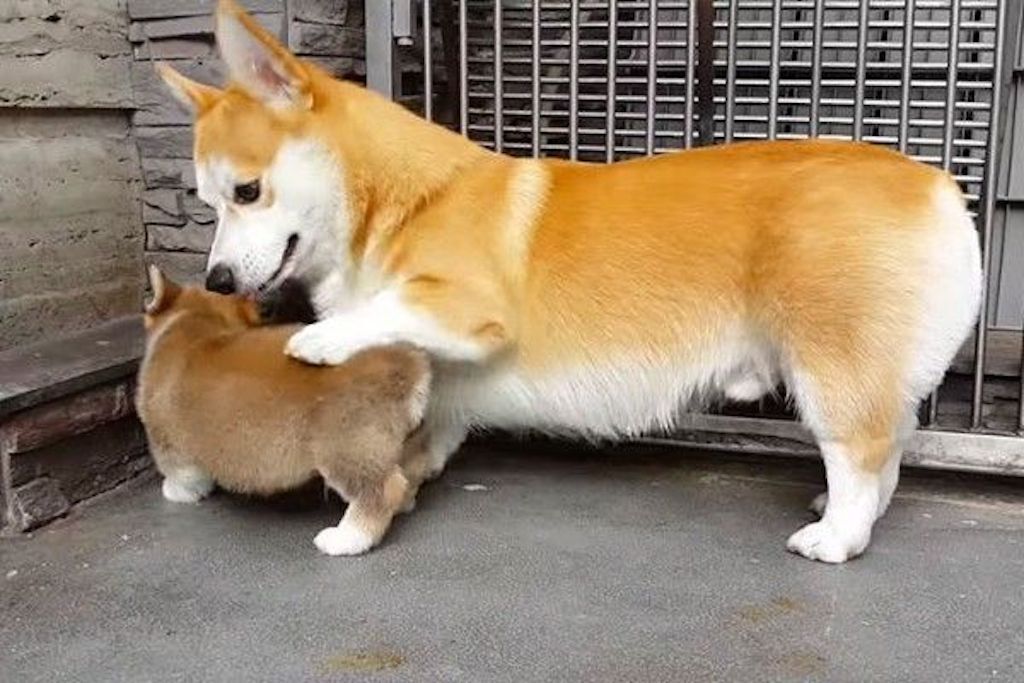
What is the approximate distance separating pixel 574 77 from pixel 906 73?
68 centimetres

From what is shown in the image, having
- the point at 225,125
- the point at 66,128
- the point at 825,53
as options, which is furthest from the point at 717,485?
the point at 66,128

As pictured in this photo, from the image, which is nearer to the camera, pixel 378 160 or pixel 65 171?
pixel 378 160

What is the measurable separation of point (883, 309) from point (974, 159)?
87 centimetres

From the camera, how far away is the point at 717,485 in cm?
240

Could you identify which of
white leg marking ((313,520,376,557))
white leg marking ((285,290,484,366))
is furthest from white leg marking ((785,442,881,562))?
white leg marking ((313,520,376,557))

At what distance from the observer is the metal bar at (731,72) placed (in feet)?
7.78

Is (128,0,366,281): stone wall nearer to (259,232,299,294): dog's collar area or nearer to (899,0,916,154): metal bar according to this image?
(259,232,299,294): dog's collar area

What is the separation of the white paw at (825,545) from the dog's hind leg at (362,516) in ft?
2.33

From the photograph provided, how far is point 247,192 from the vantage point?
1906 millimetres

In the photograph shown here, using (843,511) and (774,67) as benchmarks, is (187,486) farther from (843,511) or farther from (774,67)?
(774,67)

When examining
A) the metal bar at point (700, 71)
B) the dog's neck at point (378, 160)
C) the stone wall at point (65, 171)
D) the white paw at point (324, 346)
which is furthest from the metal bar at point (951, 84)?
the stone wall at point (65, 171)

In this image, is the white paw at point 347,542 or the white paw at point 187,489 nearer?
the white paw at point 347,542

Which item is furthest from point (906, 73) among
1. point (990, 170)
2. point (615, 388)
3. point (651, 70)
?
point (615, 388)

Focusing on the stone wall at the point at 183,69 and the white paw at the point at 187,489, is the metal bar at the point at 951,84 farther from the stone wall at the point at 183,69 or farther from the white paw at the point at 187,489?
the white paw at the point at 187,489
